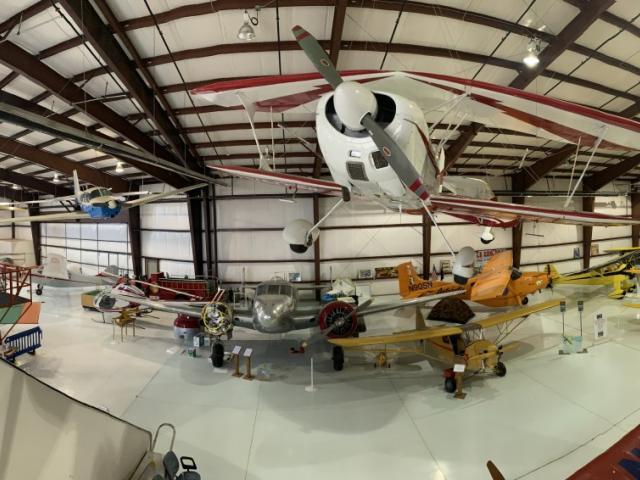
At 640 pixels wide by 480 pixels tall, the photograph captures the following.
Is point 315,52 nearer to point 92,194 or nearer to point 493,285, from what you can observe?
point 493,285

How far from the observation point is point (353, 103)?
2.66m

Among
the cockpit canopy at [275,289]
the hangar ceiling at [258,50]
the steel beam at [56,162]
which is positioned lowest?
the cockpit canopy at [275,289]

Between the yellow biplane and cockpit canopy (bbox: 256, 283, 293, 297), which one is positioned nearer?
the yellow biplane

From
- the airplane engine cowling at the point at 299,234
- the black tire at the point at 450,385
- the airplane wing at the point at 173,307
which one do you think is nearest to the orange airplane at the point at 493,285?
the black tire at the point at 450,385

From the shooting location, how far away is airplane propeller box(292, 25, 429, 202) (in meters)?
2.64

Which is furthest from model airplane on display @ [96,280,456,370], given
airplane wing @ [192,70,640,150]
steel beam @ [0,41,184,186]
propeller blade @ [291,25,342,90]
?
steel beam @ [0,41,184,186]

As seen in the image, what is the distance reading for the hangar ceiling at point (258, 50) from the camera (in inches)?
214

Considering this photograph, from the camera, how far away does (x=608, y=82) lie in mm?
8391

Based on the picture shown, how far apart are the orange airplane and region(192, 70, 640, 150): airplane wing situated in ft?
14.1

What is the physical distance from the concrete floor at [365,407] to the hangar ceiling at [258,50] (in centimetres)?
433

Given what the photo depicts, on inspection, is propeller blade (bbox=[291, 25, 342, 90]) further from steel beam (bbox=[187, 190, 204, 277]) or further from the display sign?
steel beam (bbox=[187, 190, 204, 277])

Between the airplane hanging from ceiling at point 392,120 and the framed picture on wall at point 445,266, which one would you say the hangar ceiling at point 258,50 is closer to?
the airplane hanging from ceiling at point 392,120

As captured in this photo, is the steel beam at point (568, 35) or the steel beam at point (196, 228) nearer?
the steel beam at point (568, 35)

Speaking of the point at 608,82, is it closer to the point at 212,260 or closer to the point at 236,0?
the point at 236,0
